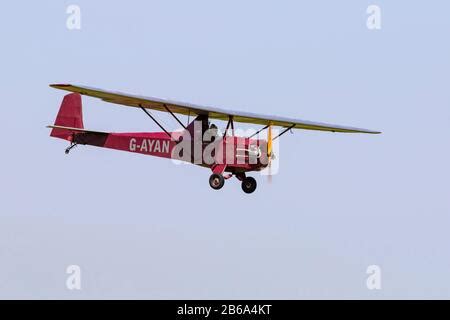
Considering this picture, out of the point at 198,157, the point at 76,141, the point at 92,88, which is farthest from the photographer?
the point at 76,141

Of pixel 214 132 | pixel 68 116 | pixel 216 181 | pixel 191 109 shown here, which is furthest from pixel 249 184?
pixel 68 116

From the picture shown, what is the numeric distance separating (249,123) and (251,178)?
6.95ft

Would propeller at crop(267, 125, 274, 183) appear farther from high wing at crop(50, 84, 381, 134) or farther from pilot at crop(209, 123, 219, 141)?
pilot at crop(209, 123, 219, 141)

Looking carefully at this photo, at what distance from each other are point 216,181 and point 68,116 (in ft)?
19.8

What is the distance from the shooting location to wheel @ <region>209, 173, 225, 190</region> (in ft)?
107

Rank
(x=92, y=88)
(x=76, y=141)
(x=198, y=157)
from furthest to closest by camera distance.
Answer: (x=76, y=141) < (x=198, y=157) < (x=92, y=88)

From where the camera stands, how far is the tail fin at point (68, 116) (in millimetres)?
36188

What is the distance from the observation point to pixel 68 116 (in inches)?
1427

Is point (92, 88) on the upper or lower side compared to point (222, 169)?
upper

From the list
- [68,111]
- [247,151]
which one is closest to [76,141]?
[68,111]

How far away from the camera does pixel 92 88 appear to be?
30.8 metres

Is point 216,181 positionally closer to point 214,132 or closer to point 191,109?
point 214,132

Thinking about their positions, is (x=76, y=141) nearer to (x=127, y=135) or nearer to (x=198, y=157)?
(x=127, y=135)

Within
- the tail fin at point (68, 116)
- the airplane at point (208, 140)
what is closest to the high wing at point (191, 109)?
the airplane at point (208, 140)
